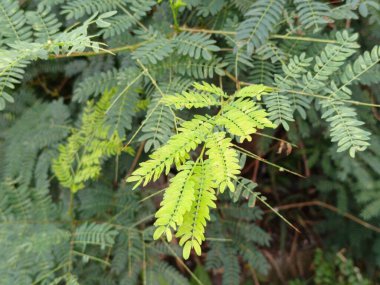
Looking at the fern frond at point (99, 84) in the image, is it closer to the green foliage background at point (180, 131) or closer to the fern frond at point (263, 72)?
the green foliage background at point (180, 131)

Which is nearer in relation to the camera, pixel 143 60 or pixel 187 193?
pixel 187 193

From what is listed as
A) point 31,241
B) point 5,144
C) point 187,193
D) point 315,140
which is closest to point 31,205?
point 31,241

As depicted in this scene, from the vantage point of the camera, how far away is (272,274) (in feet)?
9.37

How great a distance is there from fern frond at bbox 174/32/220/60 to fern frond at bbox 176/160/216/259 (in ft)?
1.95

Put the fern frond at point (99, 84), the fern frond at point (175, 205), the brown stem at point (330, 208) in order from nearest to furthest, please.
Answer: the fern frond at point (175, 205) < the fern frond at point (99, 84) < the brown stem at point (330, 208)

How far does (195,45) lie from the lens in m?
1.50

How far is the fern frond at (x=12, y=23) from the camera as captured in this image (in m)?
1.46

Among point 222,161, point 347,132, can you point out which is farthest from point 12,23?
point 347,132

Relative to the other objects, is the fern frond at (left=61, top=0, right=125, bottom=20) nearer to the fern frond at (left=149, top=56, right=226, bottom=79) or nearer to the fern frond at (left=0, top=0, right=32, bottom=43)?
the fern frond at (left=0, top=0, right=32, bottom=43)

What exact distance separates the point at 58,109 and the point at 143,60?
2.76ft

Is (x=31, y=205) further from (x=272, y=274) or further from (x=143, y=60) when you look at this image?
(x=272, y=274)

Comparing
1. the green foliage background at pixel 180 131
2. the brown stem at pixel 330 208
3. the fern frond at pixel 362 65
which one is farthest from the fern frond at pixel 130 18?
the brown stem at pixel 330 208

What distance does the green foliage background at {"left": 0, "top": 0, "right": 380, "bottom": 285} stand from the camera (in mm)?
1182

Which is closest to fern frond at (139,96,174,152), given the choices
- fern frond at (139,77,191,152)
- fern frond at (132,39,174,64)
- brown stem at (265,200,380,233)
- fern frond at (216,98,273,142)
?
fern frond at (139,77,191,152)
